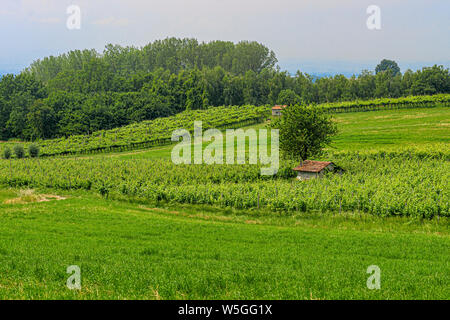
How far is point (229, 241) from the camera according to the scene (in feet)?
58.3

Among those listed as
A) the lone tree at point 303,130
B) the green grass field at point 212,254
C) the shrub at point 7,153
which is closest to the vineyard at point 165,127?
the shrub at point 7,153

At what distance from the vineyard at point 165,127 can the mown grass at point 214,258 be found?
159ft

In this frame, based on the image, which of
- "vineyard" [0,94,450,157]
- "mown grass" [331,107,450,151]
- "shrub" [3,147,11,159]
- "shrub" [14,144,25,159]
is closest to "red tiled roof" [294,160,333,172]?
"mown grass" [331,107,450,151]

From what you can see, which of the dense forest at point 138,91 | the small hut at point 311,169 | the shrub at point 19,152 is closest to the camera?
the small hut at point 311,169

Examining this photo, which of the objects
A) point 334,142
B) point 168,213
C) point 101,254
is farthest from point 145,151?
point 101,254

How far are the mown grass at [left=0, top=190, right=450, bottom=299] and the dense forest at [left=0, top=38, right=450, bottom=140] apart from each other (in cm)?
9078

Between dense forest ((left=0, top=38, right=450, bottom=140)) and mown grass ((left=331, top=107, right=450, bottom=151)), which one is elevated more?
dense forest ((left=0, top=38, right=450, bottom=140))

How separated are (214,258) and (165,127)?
250 ft

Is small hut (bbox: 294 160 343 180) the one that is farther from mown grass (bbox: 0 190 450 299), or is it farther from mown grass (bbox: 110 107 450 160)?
mown grass (bbox: 110 107 450 160)

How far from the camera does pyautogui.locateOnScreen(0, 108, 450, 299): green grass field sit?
9.91m

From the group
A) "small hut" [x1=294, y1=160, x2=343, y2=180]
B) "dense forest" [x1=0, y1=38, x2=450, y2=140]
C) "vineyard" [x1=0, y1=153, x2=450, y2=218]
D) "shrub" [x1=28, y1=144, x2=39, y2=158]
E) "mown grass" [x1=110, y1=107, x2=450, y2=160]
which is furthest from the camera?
"dense forest" [x1=0, y1=38, x2=450, y2=140]

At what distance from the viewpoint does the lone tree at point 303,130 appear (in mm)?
39156

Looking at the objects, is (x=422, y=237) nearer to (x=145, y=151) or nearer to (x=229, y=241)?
(x=229, y=241)

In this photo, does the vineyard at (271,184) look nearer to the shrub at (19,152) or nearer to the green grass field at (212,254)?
the green grass field at (212,254)
